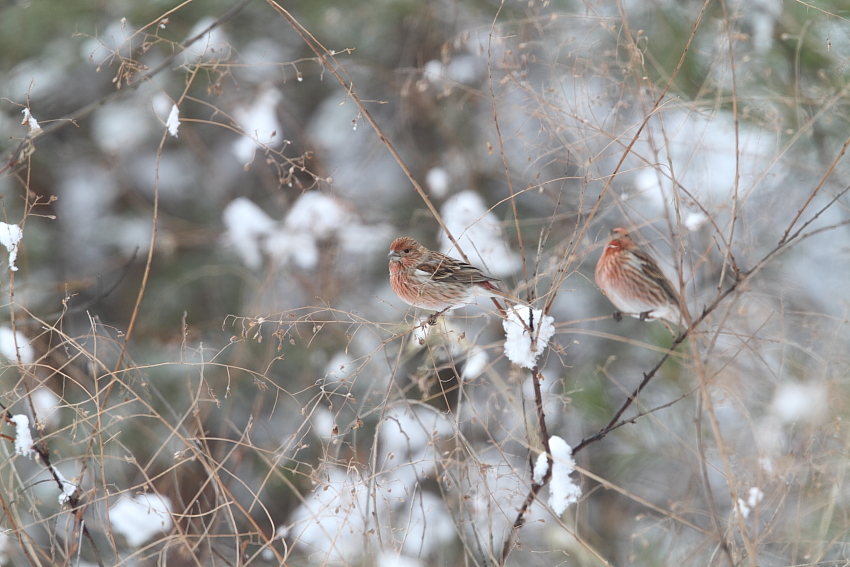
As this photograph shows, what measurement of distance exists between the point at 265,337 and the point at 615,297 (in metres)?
3.34

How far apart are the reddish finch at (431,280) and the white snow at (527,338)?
114 cm

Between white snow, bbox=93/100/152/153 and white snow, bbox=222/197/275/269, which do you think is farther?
white snow, bbox=93/100/152/153

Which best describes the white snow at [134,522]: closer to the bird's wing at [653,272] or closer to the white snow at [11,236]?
the white snow at [11,236]

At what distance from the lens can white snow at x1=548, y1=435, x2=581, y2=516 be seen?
2730mm

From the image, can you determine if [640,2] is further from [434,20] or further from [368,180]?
[368,180]

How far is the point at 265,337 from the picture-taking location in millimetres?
6887

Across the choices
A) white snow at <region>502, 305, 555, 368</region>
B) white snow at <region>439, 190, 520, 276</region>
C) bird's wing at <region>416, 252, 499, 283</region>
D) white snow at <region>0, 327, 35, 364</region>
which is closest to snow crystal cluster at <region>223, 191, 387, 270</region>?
white snow at <region>439, 190, 520, 276</region>

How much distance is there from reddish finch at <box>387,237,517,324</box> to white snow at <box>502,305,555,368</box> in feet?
3.73

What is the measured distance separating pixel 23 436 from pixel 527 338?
192 centimetres

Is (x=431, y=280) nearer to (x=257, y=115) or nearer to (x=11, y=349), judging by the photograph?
(x=11, y=349)

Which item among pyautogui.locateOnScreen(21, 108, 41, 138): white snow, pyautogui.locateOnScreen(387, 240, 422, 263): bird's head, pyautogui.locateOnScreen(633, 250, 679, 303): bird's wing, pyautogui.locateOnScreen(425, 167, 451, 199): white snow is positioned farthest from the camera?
pyautogui.locateOnScreen(425, 167, 451, 199): white snow

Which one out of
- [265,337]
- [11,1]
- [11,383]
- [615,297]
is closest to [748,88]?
[615,297]

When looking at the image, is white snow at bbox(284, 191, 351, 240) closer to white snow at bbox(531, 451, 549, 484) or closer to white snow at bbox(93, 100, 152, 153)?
white snow at bbox(93, 100, 152, 153)

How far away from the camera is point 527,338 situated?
9.40 ft
